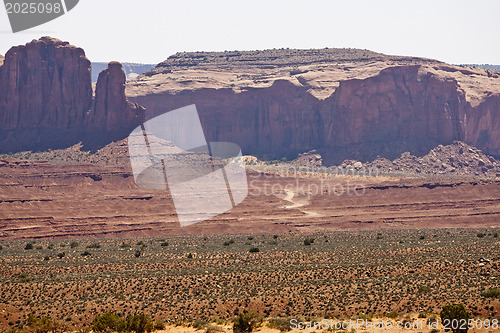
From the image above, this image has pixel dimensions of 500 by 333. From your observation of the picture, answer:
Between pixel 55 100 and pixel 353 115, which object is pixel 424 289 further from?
pixel 353 115

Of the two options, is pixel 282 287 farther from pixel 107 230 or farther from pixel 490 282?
pixel 107 230

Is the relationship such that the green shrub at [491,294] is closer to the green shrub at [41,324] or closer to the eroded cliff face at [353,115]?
the green shrub at [41,324]

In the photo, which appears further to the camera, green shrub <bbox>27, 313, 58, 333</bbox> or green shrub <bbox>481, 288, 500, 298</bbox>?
green shrub <bbox>481, 288, 500, 298</bbox>

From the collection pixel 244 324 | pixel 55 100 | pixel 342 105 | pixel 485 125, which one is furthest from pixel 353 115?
pixel 244 324

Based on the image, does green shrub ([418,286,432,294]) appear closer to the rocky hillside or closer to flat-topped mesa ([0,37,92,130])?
flat-topped mesa ([0,37,92,130])

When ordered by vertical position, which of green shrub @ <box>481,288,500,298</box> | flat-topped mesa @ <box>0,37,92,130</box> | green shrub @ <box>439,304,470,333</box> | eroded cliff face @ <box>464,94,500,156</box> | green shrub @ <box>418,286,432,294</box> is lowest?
green shrub @ <box>418,286,432,294</box>

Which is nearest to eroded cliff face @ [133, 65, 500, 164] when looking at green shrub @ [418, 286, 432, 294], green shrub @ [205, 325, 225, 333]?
green shrub @ [418, 286, 432, 294]
